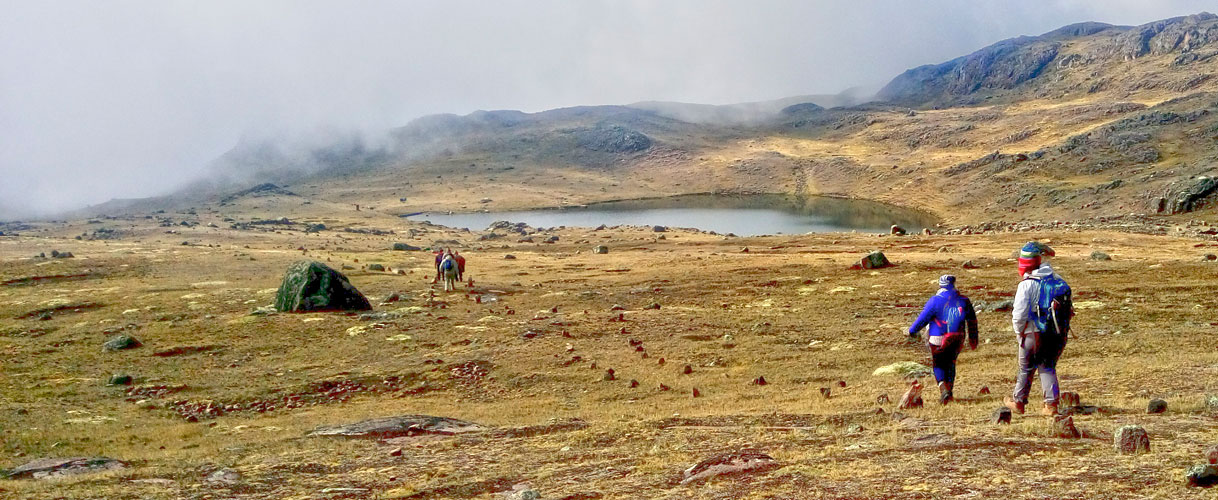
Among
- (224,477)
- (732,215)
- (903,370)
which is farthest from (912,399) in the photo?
(732,215)

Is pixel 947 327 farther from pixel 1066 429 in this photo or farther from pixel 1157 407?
pixel 1066 429

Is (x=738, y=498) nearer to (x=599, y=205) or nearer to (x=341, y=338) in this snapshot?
(x=341, y=338)

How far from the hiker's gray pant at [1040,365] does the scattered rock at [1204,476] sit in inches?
177

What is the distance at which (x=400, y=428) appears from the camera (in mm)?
16891

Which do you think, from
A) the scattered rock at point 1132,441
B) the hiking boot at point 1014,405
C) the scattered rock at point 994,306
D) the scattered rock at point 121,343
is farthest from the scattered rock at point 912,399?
the scattered rock at point 121,343

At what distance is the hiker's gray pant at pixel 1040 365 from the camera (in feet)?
42.1

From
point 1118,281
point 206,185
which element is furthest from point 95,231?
point 206,185

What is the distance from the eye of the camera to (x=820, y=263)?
148ft

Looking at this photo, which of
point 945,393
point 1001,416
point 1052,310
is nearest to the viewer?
point 1001,416

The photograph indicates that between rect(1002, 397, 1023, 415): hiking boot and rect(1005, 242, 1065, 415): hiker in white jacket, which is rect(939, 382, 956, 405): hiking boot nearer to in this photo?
rect(1002, 397, 1023, 415): hiking boot

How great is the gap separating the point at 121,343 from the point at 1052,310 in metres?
29.5

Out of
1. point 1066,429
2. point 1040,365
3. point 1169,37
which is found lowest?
point 1066,429

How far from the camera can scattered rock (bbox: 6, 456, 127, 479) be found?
553 inches

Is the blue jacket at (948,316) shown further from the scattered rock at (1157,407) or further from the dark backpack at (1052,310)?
the scattered rock at (1157,407)
